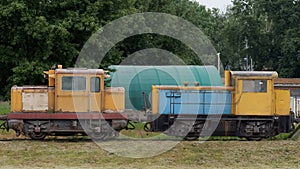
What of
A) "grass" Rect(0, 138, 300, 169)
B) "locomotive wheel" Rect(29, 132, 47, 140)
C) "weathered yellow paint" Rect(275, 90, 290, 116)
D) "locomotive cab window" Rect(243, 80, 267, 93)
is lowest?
"grass" Rect(0, 138, 300, 169)

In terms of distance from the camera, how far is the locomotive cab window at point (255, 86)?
25938mm

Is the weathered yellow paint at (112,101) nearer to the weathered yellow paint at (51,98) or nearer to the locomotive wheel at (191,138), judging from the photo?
the weathered yellow paint at (51,98)

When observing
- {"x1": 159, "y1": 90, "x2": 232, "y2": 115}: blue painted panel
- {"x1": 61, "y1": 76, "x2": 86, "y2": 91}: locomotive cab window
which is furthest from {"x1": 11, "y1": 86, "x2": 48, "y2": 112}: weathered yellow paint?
{"x1": 159, "y1": 90, "x2": 232, "y2": 115}: blue painted panel

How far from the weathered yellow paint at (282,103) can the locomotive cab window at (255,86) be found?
70 cm

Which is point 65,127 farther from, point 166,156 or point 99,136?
point 166,156

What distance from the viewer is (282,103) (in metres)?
26.2

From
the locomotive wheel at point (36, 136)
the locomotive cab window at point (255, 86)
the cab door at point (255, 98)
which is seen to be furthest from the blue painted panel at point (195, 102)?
the locomotive wheel at point (36, 136)

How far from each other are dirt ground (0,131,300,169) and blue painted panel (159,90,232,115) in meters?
2.24

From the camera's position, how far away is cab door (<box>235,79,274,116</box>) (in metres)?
25.9

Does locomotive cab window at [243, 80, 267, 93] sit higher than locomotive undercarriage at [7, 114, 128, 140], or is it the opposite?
locomotive cab window at [243, 80, 267, 93]

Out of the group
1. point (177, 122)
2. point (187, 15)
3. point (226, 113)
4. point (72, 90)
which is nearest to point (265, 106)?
point (226, 113)

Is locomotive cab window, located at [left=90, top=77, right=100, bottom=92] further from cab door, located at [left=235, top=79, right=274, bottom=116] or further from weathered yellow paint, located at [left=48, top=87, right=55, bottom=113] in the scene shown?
cab door, located at [left=235, top=79, right=274, bottom=116]

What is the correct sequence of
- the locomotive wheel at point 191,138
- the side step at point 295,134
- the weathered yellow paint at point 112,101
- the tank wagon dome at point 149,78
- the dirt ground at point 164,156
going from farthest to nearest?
the tank wagon dome at point 149,78, the side step at point 295,134, the locomotive wheel at point 191,138, the weathered yellow paint at point 112,101, the dirt ground at point 164,156

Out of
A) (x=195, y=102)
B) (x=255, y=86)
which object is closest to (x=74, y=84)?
(x=195, y=102)
